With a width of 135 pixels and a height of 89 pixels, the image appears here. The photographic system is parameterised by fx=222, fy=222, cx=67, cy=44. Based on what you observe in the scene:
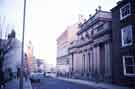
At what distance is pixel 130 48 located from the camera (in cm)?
2622

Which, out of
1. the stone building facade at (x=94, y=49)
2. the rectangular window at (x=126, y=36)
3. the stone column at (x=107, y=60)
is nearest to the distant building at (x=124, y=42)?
the rectangular window at (x=126, y=36)

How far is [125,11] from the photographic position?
91.6 feet

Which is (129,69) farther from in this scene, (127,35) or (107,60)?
(107,60)

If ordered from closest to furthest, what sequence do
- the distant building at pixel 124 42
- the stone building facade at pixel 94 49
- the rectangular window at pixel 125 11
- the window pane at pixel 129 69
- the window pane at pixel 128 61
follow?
1. the window pane at pixel 129 69
2. the distant building at pixel 124 42
3. the window pane at pixel 128 61
4. the rectangular window at pixel 125 11
5. the stone building facade at pixel 94 49

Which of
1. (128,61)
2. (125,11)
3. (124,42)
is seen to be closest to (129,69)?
(128,61)

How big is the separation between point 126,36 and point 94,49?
42.3 feet

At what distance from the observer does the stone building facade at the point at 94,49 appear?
34.1m

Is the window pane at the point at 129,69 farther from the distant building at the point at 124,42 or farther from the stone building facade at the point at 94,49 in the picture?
the stone building facade at the point at 94,49

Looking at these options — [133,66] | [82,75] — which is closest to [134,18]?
[133,66]

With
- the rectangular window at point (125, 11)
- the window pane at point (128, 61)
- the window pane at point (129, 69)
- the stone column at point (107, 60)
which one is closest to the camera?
the window pane at point (129, 69)

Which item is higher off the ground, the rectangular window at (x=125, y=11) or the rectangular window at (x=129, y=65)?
the rectangular window at (x=125, y=11)

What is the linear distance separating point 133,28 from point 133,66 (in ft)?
14.8

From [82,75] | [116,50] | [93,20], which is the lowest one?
[82,75]

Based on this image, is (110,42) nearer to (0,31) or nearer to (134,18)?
(134,18)
